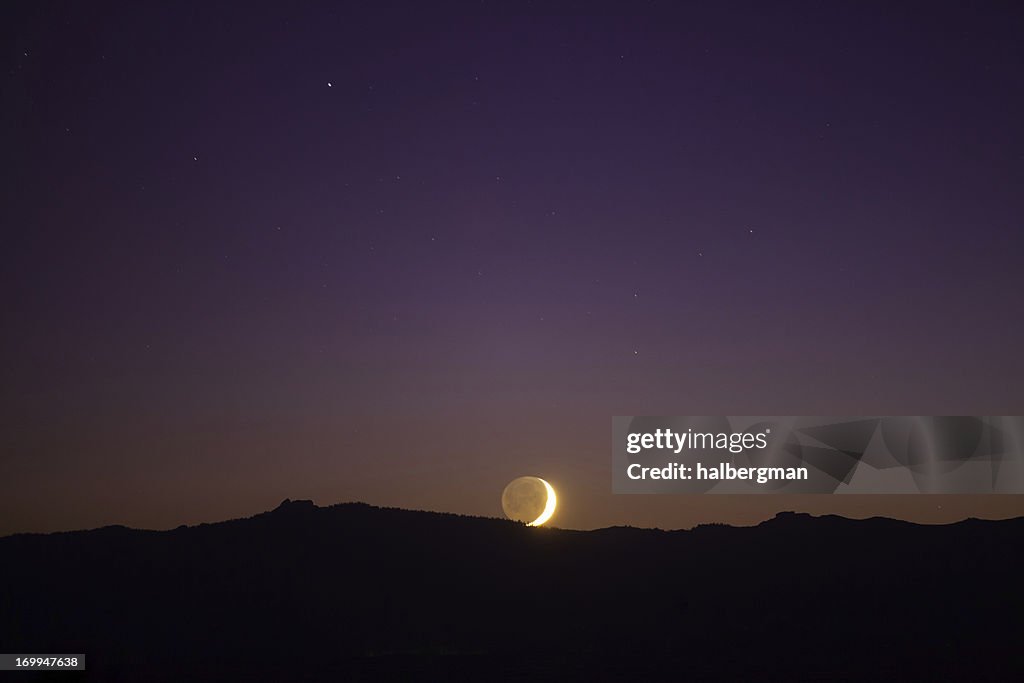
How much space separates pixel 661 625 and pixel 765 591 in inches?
716

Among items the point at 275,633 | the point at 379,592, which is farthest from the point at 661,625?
the point at 275,633

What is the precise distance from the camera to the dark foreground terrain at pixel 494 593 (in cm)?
13050

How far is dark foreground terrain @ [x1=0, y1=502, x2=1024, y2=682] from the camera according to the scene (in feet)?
428

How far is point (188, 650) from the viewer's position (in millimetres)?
139625

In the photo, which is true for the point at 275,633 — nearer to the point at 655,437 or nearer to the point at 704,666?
the point at 704,666

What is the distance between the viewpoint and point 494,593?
5842 inches

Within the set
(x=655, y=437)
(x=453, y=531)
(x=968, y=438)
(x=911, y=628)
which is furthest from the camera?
(x=453, y=531)

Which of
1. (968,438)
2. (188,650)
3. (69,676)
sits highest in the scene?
(968,438)

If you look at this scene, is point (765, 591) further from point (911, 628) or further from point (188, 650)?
point (188, 650)

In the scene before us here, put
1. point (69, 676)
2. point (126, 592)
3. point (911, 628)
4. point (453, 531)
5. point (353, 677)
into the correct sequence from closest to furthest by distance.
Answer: point (69, 676) < point (353, 677) < point (911, 628) < point (126, 592) < point (453, 531)

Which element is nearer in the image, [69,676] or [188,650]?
[69,676]

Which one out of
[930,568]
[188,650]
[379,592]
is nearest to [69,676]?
[188,650]

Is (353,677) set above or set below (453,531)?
below

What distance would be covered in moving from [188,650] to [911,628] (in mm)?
104825
